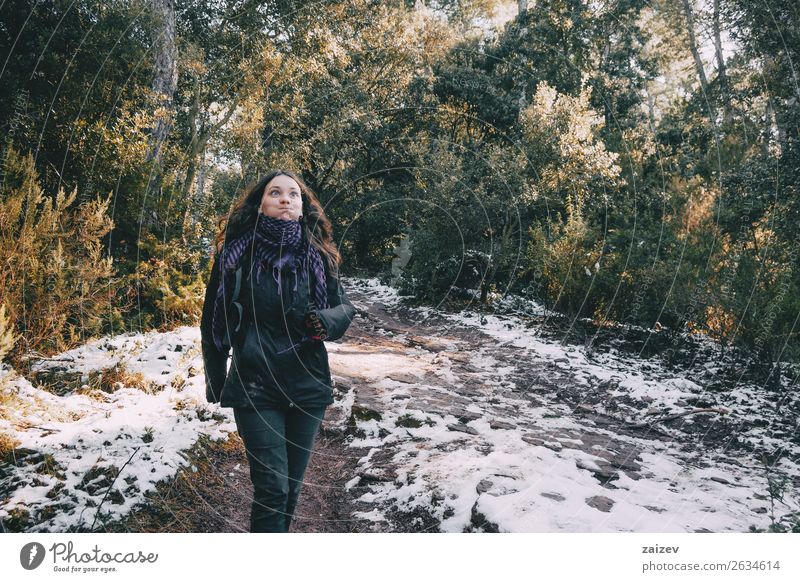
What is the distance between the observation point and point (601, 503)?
93.5 inches

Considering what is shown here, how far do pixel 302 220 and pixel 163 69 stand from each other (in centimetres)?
550

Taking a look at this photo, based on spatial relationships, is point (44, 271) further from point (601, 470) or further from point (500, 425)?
point (601, 470)

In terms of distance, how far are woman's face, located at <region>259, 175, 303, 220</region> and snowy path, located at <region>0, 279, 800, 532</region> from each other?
5.31 feet

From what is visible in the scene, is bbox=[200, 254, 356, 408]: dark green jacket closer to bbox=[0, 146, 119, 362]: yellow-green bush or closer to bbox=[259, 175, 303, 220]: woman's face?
bbox=[259, 175, 303, 220]: woman's face

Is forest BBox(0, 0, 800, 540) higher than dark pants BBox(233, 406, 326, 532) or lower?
higher

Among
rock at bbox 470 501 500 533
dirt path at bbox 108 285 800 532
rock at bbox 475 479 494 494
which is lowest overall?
dirt path at bbox 108 285 800 532

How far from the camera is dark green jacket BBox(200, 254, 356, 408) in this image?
1974 millimetres

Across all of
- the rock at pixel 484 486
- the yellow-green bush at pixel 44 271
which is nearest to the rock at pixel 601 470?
the rock at pixel 484 486

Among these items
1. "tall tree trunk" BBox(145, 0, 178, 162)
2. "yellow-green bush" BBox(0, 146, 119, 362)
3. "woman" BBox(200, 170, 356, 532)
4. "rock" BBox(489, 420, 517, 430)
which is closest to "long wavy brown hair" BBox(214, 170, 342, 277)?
"woman" BBox(200, 170, 356, 532)

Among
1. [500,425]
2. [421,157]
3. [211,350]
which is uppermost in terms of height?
[421,157]

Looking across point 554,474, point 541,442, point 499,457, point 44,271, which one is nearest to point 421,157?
point 44,271

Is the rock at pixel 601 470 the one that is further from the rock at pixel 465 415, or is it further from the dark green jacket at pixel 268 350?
the dark green jacket at pixel 268 350

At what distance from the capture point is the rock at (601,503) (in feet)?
7.65
